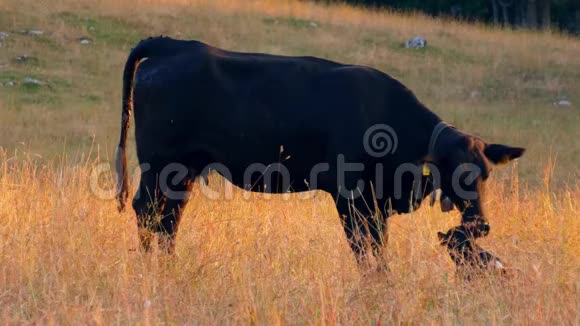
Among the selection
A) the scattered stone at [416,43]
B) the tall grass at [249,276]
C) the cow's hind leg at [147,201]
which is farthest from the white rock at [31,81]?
the cow's hind leg at [147,201]

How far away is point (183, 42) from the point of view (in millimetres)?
7551

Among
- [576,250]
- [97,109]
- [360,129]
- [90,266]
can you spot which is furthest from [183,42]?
[97,109]

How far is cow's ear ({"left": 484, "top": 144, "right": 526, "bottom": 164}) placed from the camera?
645 centimetres

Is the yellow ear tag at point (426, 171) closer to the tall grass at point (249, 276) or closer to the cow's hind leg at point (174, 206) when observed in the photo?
the tall grass at point (249, 276)

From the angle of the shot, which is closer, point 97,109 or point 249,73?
point 249,73

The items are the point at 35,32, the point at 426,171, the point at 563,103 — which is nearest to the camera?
the point at 426,171

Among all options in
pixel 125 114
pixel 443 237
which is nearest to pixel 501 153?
pixel 443 237

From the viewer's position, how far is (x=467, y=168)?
6.39m

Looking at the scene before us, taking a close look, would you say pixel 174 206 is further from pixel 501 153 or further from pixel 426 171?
pixel 501 153

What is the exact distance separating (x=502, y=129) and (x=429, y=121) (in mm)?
11789

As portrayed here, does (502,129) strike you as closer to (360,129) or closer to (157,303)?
(360,129)

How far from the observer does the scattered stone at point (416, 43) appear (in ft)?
82.9

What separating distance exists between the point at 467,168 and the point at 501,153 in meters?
0.27

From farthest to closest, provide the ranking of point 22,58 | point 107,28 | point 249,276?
1. point 107,28
2. point 22,58
3. point 249,276
